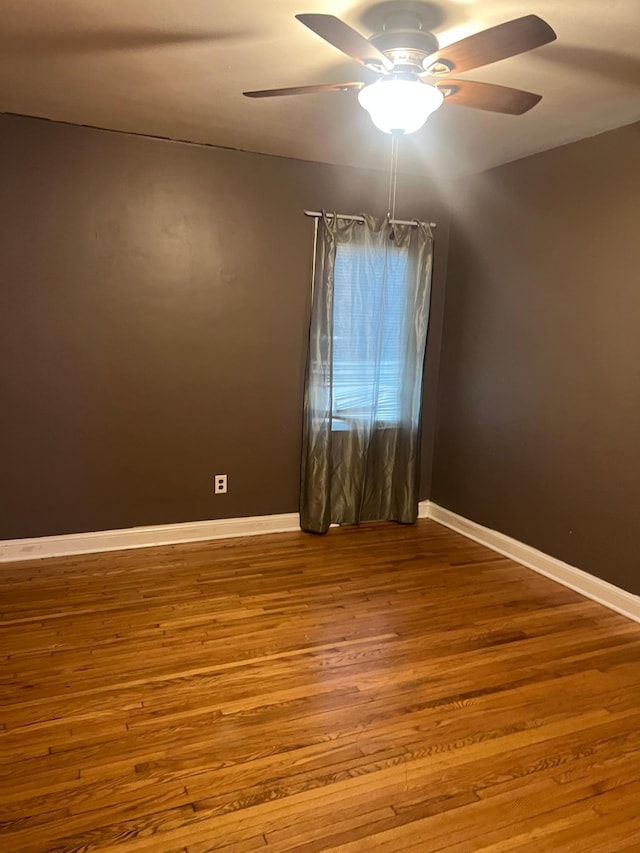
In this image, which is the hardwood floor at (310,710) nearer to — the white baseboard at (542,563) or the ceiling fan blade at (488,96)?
the white baseboard at (542,563)

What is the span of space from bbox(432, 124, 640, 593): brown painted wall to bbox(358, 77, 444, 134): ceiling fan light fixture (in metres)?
1.50

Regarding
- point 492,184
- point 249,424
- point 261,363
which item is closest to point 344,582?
point 249,424

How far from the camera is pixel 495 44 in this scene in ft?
5.69

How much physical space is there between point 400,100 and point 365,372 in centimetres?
221

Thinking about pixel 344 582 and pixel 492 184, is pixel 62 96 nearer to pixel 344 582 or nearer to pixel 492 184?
pixel 492 184

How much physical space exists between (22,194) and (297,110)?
152cm

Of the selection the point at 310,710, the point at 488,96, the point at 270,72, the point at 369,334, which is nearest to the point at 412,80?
the point at 488,96

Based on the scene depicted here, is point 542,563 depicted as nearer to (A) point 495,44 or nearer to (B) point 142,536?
(B) point 142,536

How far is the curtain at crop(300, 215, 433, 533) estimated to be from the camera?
3.95 meters

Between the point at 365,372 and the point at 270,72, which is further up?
the point at 270,72

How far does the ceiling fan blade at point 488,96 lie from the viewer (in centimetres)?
205

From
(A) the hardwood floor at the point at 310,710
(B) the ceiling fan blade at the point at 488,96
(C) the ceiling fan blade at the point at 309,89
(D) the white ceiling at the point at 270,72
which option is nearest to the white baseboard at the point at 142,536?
(A) the hardwood floor at the point at 310,710

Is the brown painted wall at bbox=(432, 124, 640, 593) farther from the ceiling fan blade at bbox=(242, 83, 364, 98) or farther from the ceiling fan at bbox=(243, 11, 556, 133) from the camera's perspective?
the ceiling fan blade at bbox=(242, 83, 364, 98)

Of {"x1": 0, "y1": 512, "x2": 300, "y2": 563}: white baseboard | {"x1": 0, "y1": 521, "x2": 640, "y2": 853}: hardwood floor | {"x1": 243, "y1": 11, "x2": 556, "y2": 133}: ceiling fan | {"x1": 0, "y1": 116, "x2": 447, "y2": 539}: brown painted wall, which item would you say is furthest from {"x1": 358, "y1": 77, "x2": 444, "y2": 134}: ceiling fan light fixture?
{"x1": 0, "y1": 512, "x2": 300, "y2": 563}: white baseboard
